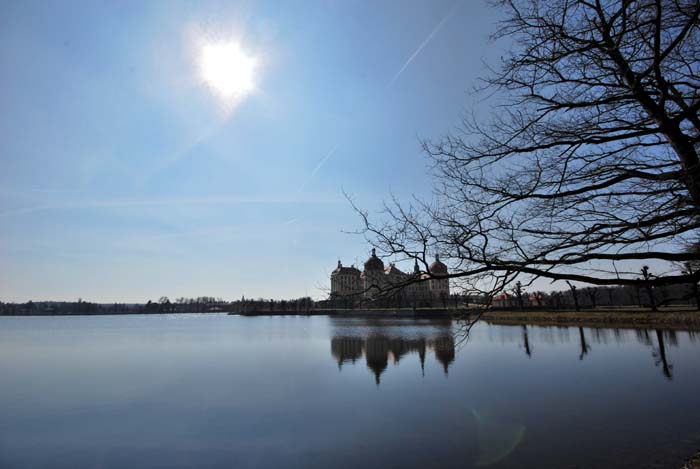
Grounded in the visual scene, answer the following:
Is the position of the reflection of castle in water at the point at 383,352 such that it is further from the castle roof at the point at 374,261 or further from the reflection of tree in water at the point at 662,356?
the castle roof at the point at 374,261

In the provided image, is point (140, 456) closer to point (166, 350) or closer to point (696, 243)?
point (696, 243)

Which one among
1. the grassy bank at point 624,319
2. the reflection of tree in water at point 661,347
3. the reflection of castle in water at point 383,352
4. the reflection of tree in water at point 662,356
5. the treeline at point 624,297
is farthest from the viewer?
the grassy bank at point 624,319

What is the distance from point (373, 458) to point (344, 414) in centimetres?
331

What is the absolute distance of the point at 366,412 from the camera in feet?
36.7

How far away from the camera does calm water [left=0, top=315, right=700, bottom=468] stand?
26.8 feet

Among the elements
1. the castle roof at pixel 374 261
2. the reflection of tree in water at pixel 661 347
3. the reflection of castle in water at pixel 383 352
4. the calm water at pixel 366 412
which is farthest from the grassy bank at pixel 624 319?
the castle roof at pixel 374 261

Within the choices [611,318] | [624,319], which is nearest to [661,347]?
[624,319]

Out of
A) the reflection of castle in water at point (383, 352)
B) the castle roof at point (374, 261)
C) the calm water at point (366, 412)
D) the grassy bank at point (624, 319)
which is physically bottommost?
the calm water at point (366, 412)

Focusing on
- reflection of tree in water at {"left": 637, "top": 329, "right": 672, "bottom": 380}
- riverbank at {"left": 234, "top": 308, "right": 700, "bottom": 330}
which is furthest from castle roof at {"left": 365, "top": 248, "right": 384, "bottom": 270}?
reflection of tree in water at {"left": 637, "top": 329, "right": 672, "bottom": 380}

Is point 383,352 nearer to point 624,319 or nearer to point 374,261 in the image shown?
point 374,261

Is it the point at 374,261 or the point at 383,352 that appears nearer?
the point at 374,261

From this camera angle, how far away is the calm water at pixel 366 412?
8.16 metres

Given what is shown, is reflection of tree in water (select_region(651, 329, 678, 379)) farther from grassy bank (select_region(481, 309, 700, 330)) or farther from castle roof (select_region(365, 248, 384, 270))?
castle roof (select_region(365, 248, 384, 270))

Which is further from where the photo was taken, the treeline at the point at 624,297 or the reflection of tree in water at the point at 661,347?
the reflection of tree in water at the point at 661,347
